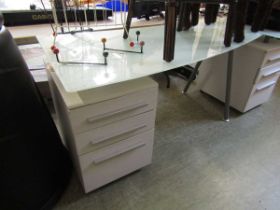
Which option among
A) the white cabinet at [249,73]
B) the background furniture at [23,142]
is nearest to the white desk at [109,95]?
the background furniture at [23,142]

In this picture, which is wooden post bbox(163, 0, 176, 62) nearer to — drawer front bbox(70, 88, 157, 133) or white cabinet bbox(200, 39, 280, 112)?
drawer front bbox(70, 88, 157, 133)

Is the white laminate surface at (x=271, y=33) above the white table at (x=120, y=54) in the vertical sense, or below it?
above

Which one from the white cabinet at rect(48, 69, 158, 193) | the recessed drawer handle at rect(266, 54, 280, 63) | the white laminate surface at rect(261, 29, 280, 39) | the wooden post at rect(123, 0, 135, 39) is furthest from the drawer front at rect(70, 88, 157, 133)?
the recessed drawer handle at rect(266, 54, 280, 63)

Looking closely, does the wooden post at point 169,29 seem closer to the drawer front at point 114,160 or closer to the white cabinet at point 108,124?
the white cabinet at point 108,124

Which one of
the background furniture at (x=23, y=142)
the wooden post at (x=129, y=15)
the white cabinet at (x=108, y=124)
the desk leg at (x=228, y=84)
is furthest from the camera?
the desk leg at (x=228, y=84)

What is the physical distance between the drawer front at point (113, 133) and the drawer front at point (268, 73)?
1037 mm

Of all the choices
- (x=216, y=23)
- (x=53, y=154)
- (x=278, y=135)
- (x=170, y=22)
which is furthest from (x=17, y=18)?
(x=278, y=135)

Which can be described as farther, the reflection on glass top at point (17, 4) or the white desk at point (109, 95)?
the reflection on glass top at point (17, 4)

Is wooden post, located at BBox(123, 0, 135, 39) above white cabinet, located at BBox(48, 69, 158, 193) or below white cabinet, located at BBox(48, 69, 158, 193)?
above

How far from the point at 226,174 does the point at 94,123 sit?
36.3 inches

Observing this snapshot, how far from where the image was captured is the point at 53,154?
967 millimetres

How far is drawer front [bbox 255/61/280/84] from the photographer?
1511 mm

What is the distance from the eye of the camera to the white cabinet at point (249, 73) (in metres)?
1.45

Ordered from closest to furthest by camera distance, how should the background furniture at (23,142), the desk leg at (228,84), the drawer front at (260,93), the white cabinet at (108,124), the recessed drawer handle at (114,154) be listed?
1. the background furniture at (23,142)
2. the white cabinet at (108,124)
3. the recessed drawer handle at (114,154)
4. the desk leg at (228,84)
5. the drawer front at (260,93)
